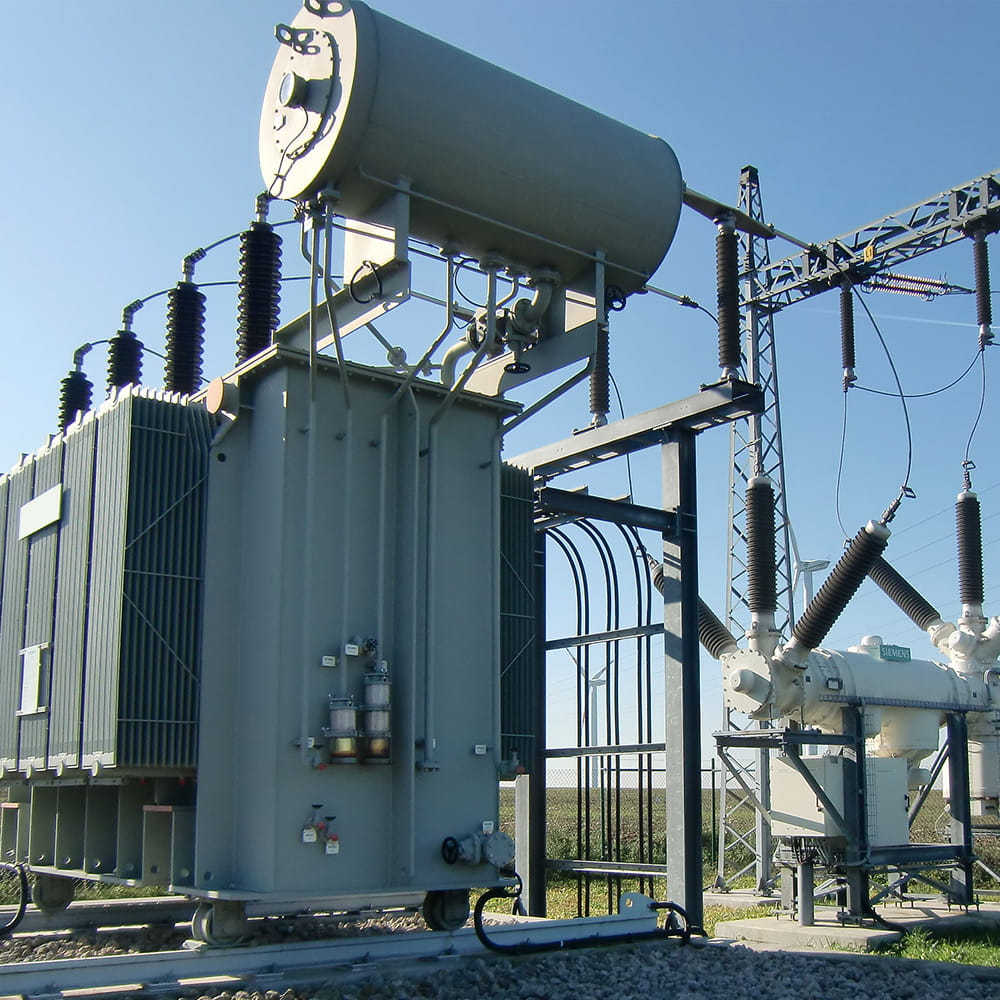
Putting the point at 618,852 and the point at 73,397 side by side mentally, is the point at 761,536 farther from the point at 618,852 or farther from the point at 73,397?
the point at 73,397

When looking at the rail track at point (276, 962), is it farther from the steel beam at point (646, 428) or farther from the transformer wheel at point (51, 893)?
the steel beam at point (646, 428)

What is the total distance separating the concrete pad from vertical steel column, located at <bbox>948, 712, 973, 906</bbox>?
274 millimetres

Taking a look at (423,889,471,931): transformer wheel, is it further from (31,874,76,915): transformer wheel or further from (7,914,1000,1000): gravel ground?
(31,874,76,915): transformer wheel

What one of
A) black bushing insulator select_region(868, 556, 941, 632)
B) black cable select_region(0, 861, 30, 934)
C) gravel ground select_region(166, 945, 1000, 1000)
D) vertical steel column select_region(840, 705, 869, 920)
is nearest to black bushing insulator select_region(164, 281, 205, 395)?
black cable select_region(0, 861, 30, 934)

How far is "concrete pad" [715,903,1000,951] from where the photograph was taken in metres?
11.6

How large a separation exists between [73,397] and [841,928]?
386 inches

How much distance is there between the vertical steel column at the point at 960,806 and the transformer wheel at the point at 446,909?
25.7 feet

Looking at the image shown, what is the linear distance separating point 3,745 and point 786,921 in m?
8.26

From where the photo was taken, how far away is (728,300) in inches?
464

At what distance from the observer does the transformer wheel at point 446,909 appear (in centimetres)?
A: 936

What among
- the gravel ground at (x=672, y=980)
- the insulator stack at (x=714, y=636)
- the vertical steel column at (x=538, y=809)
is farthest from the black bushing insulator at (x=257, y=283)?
the insulator stack at (x=714, y=636)

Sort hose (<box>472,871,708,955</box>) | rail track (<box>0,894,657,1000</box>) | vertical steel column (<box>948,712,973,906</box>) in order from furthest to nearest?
1. vertical steel column (<box>948,712,973,906</box>)
2. hose (<box>472,871,708,955</box>)
3. rail track (<box>0,894,657,1000</box>)

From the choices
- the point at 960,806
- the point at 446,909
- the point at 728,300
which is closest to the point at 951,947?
the point at 960,806

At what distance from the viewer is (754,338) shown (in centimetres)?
1892
